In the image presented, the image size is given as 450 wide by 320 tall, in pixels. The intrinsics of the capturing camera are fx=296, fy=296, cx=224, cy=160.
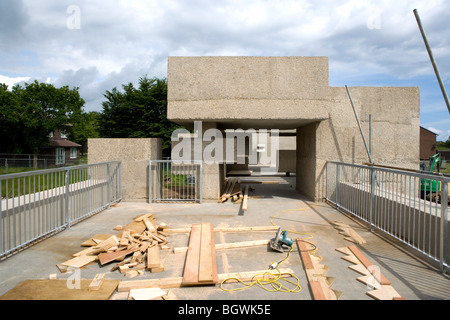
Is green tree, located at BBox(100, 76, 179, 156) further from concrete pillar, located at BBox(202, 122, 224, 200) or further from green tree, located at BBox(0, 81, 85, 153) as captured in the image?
concrete pillar, located at BBox(202, 122, 224, 200)

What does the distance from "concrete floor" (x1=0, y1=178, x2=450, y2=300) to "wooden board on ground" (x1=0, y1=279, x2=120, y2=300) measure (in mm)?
187

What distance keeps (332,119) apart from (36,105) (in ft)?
Answer: 126

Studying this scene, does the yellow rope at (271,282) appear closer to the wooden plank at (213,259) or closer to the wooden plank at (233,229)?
the wooden plank at (213,259)

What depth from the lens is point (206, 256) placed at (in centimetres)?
531

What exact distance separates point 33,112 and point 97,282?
40745mm

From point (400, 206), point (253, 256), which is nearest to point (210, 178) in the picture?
point (253, 256)

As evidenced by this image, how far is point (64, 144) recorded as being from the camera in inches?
1868

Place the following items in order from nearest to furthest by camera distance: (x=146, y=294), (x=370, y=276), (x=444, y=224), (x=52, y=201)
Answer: (x=146, y=294)
(x=370, y=276)
(x=444, y=224)
(x=52, y=201)

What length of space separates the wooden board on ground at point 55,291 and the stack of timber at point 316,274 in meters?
2.87

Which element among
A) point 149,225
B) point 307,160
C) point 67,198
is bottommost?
point 149,225

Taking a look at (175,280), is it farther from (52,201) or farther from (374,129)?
(374,129)

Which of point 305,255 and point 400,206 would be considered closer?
point 305,255

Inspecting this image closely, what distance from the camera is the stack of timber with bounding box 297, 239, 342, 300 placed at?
4.03 meters

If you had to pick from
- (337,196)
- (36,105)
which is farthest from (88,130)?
(337,196)
